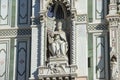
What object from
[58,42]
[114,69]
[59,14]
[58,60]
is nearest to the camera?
[114,69]

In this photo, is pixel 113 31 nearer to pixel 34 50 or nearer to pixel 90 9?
pixel 90 9

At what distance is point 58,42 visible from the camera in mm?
21516

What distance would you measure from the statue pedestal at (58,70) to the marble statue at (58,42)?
0.25 m

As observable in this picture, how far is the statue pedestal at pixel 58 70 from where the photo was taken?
68.4ft

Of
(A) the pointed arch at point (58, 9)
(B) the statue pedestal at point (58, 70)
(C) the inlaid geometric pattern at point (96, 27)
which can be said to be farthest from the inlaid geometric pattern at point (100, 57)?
(A) the pointed arch at point (58, 9)

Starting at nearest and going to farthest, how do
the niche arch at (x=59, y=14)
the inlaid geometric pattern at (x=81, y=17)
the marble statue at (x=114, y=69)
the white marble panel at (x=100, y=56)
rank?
the marble statue at (x=114, y=69)
the white marble panel at (x=100, y=56)
the inlaid geometric pattern at (x=81, y=17)
the niche arch at (x=59, y=14)

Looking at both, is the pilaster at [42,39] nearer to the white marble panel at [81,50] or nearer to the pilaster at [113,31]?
the white marble panel at [81,50]

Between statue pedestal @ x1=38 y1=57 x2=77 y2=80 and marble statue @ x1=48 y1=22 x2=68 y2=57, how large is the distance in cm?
25

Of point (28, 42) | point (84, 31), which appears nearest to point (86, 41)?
point (84, 31)

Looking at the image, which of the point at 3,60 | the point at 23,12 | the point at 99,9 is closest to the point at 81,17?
the point at 99,9

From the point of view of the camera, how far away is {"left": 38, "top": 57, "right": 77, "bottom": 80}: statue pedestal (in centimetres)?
2084

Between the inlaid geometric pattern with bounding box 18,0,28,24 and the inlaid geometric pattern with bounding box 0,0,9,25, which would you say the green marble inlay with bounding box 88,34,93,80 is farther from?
the inlaid geometric pattern with bounding box 0,0,9,25

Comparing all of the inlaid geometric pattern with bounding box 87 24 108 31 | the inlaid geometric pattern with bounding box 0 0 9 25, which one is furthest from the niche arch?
the inlaid geometric pattern with bounding box 0 0 9 25

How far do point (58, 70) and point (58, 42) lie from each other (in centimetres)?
102
